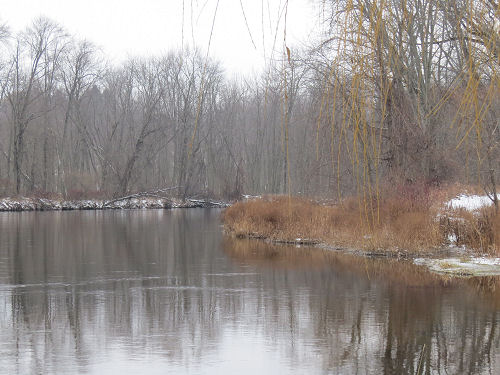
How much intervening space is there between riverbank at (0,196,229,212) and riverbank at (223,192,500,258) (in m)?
30.0

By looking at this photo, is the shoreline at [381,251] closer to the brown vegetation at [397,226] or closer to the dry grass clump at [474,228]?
the brown vegetation at [397,226]

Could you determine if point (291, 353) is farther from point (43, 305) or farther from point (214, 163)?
point (214, 163)

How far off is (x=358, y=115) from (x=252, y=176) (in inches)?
2507

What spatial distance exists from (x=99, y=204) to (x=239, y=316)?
1850 inches

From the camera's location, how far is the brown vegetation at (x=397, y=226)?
21.2 meters

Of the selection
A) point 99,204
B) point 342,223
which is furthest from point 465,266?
point 99,204

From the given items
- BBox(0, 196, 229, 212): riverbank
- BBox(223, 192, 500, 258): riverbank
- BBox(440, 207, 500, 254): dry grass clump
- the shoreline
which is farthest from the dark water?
BBox(0, 196, 229, 212): riverbank

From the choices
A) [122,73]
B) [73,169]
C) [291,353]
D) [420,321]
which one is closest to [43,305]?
[291,353]

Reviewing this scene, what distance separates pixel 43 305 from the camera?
517 inches

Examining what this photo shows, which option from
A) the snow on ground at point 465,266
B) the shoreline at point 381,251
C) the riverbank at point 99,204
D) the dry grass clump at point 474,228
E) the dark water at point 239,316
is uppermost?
the riverbank at point 99,204

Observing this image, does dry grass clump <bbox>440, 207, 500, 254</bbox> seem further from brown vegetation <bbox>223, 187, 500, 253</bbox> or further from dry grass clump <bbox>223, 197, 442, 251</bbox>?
dry grass clump <bbox>223, 197, 442, 251</bbox>

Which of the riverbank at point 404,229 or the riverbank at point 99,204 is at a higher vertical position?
the riverbank at point 99,204

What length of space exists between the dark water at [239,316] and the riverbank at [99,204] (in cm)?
3063

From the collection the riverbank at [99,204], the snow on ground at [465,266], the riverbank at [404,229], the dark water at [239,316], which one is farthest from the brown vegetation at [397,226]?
the riverbank at [99,204]
